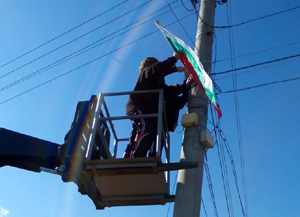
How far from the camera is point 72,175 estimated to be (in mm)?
6262

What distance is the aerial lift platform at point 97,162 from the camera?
611 centimetres

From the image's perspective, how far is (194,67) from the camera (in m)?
6.90

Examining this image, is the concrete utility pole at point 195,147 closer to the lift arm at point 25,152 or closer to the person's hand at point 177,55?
the person's hand at point 177,55

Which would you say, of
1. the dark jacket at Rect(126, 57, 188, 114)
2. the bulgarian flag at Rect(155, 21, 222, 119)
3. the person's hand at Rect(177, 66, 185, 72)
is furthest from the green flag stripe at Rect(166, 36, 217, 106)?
the person's hand at Rect(177, 66, 185, 72)

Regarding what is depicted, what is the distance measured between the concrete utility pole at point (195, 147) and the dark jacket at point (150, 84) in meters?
0.58

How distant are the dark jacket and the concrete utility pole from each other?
582 millimetres

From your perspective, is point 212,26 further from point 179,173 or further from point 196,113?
point 179,173

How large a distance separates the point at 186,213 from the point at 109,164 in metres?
1.25

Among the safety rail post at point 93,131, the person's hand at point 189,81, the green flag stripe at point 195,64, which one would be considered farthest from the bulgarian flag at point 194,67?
the safety rail post at point 93,131

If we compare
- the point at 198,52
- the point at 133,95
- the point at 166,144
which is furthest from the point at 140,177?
the point at 198,52

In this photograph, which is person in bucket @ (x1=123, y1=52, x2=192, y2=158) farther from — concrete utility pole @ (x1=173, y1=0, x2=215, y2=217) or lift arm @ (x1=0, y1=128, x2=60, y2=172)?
lift arm @ (x1=0, y1=128, x2=60, y2=172)

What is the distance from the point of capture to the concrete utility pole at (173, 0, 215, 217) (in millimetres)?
5871

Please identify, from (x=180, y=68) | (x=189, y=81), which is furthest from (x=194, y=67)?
(x=189, y=81)

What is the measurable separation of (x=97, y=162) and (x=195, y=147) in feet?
4.75
